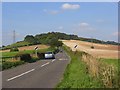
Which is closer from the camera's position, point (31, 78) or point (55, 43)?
point (31, 78)

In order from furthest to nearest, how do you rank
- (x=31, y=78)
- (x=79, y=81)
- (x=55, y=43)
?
(x=55, y=43), (x=31, y=78), (x=79, y=81)

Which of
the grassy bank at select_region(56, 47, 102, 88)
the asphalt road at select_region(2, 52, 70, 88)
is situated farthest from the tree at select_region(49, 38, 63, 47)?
the grassy bank at select_region(56, 47, 102, 88)

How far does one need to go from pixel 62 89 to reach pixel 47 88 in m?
3.58

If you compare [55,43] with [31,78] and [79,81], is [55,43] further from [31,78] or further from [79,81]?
[79,81]

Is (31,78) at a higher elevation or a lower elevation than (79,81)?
lower

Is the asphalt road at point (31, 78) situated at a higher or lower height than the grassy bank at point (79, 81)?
lower

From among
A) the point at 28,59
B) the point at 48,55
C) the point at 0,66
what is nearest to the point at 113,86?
the point at 0,66

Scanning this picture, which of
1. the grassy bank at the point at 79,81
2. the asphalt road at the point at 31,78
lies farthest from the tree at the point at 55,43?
the grassy bank at the point at 79,81

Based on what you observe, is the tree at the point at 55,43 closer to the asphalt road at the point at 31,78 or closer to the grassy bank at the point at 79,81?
the asphalt road at the point at 31,78

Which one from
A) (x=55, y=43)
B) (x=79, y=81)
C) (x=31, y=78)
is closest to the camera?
(x=79, y=81)

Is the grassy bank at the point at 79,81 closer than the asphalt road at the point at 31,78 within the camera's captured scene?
Yes

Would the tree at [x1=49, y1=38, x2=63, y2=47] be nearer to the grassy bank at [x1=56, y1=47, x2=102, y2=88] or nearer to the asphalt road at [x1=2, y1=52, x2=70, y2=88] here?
the asphalt road at [x1=2, y1=52, x2=70, y2=88]

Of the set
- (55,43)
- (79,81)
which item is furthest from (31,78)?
(55,43)

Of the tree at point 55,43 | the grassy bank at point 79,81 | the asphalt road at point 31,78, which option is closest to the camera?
the grassy bank at point 79,81
